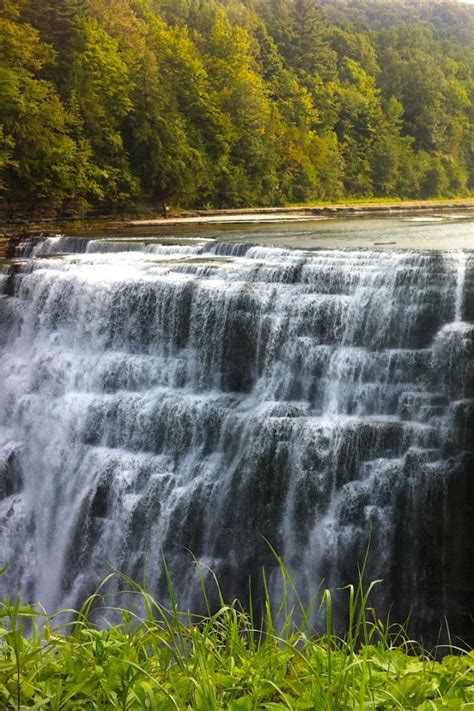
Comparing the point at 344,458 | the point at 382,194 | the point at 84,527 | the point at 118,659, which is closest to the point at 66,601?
the point at 84,527

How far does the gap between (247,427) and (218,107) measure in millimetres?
29043

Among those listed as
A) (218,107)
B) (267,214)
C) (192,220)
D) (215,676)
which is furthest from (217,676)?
(218,107)

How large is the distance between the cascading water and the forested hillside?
1094 centimetres

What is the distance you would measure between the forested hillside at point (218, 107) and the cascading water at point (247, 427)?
10.9 m

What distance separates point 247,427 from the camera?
11867 mm

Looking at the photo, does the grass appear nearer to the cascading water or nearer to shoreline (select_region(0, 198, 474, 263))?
the cascading water

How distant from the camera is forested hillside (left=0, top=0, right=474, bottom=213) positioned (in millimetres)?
24844

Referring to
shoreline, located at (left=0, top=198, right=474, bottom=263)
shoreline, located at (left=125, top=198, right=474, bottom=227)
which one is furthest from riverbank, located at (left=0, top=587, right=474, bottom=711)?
shoreline, located at (left=125, top=198, right=474, bottom=227)

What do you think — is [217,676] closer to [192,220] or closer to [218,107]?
[192,220]

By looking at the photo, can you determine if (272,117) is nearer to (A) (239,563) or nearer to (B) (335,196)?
(B) (335,196)

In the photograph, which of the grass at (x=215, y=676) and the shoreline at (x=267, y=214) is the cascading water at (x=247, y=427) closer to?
the grass at (x=215, y=676)

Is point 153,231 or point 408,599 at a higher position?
Answer: point 153,231

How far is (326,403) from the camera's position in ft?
39.7

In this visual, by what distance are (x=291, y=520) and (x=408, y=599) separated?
2065 mm
